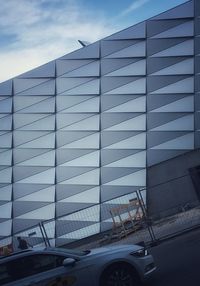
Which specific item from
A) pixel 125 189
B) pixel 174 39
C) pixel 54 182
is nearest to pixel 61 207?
pixel 54 182

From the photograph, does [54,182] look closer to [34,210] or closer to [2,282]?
[34,210]

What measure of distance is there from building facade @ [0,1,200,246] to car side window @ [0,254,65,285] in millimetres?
16977

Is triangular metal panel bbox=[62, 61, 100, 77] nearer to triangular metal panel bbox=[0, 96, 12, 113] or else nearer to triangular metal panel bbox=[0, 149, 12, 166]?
triangular metal panel bbox=[0, 96, 12, 113]

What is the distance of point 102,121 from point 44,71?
4.43 meters

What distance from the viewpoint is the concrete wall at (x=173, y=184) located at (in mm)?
23016

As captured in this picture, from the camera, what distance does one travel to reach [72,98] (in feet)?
89.8

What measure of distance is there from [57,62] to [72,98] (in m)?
2.28

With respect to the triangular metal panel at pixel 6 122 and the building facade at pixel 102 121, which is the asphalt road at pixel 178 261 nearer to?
the building facade at pixel 102 121

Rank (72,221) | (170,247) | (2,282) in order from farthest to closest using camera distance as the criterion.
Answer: (72,221)
(170,247)
(2,282)

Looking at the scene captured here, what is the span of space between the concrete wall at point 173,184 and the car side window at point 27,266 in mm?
11553

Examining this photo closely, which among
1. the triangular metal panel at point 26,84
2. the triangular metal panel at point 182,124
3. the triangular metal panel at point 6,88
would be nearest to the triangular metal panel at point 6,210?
the triangular metal panel at point 6,88

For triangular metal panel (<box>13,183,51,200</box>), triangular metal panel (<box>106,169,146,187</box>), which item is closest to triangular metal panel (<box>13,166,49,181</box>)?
triangular metal panel (<box>13,183,51,200</box>)

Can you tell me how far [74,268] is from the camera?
9086 mm

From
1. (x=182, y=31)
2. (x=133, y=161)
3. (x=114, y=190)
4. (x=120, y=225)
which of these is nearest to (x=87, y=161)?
(x=114, y=190)
